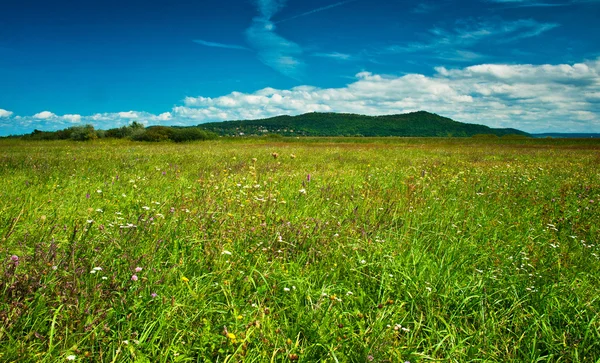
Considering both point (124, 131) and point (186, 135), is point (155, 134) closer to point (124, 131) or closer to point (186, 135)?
point (186, 135)

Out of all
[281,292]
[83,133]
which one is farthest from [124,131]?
[281,292]

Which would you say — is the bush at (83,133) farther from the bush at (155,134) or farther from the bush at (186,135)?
the bush at (186,135)

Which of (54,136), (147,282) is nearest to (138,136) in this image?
(54,136)

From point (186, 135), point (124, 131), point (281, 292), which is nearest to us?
point (281, 292)

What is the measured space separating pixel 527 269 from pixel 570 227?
8.17ft

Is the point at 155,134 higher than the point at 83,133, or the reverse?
the point at 83,133

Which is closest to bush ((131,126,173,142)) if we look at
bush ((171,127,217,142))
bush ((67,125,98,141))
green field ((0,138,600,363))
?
bush ((171,127,217,142))

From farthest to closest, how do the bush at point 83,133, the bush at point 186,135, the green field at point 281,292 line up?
the bush at point 186,135 → the bush at point 83,133 → the green field at point 281,292

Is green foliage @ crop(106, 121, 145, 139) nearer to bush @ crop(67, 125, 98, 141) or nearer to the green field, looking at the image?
bush @ crop(67, 125, 98, 141)

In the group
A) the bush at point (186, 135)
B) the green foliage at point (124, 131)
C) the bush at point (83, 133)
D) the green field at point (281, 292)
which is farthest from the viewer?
the green foliage at point (124, 131)

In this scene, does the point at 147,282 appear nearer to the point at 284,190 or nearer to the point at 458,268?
the point at 458,268

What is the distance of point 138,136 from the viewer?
44.3m

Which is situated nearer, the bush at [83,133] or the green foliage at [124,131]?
the bush at [83,133]

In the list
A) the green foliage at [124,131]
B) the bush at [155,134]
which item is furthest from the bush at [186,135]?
the green foliage at [124,131]
